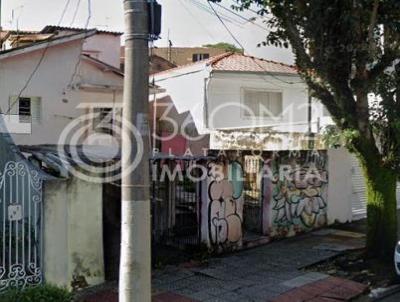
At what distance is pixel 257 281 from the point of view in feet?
28.8

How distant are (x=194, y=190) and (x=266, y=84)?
9719 millimetres

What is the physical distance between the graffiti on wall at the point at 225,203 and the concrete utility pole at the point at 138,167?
541cm

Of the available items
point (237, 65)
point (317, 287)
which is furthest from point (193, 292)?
point (237, 65)

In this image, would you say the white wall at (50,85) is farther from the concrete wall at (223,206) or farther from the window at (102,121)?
the concrete wall at (223,206)

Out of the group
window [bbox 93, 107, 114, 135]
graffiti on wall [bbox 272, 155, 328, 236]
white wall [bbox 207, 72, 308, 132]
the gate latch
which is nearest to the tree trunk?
graffiti on wall [bbox 272, 155, 328, 236]

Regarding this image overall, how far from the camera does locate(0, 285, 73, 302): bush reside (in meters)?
6.27

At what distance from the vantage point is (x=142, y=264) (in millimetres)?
5082

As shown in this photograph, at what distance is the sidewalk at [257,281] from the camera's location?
8.04m

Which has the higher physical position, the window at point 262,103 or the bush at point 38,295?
the window at point 262,103

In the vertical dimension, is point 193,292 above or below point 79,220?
below

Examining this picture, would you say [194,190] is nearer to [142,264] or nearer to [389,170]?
[389,170]

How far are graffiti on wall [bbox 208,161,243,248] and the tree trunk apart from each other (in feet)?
8.52

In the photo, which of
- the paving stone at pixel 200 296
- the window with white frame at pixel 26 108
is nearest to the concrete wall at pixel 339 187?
the paving stone at pixel 200 296

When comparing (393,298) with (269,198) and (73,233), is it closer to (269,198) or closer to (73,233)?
(269,198)
